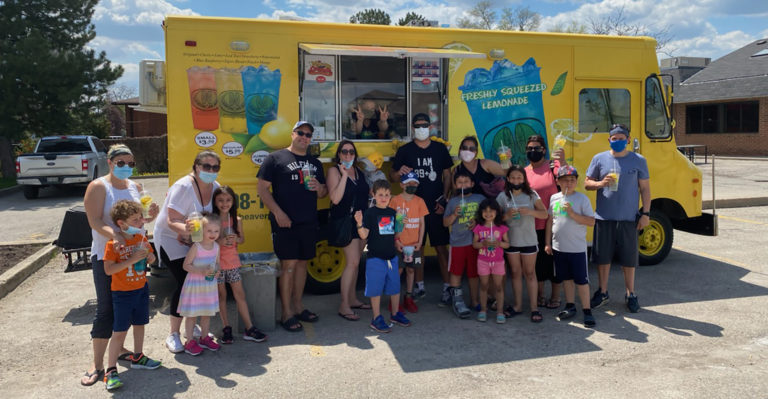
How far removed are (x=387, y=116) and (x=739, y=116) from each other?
28.4 metres

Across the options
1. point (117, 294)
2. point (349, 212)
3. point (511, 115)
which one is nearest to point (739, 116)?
point (511, 115)

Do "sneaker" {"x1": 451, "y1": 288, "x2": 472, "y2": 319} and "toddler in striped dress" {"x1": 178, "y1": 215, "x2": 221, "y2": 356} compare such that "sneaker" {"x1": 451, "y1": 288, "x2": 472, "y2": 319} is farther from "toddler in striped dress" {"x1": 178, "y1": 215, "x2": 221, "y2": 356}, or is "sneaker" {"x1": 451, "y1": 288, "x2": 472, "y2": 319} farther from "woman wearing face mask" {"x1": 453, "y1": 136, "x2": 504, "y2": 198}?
"toddler in striped dress" {"x1": 178, "y1": 215, "x2": 221, "y2": 356}

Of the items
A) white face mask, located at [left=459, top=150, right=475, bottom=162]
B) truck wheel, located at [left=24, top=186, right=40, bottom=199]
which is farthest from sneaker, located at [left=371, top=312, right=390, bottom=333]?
truck wheel, located at [left=24, top=186, right=40, bottom=199]

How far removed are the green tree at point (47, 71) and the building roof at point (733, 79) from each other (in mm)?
28057

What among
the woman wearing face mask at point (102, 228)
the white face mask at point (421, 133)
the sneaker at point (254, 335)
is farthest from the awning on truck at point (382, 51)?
the sneaker at point (254, 335)

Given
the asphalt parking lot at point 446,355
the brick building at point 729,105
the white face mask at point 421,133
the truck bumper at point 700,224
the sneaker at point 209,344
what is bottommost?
the asphalt parking lot at point 446,355

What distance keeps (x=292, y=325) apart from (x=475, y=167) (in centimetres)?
241

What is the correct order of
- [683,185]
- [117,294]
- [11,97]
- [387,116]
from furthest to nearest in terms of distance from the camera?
[11,97]
[683,185]
[387,116]
[117,294]

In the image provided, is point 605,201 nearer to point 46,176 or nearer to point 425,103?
point 425,103

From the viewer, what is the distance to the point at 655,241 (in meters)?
7.60

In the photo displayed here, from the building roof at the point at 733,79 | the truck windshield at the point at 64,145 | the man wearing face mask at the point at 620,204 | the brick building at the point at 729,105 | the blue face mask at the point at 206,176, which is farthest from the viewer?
the building roof at the point at 733,79

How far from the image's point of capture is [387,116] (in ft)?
21.6

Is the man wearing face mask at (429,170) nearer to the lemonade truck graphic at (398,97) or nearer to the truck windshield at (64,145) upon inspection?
the lemonade truck graphic at (398,97)

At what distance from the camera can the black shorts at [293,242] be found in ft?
17.7
